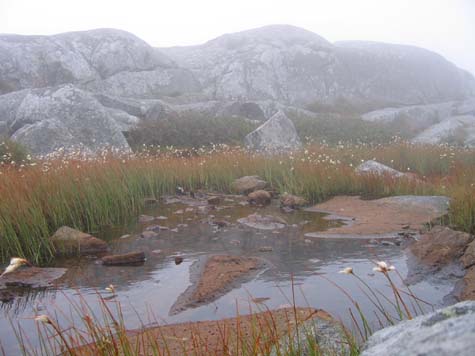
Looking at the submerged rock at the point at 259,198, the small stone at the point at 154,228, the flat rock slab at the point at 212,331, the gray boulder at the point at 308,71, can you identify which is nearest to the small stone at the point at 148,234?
the small stone at the point at 154,228

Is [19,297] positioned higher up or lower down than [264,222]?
higher up

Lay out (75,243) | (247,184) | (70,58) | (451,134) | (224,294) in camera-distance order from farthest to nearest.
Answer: (70,58)
(451,134)
(247,184)
(75,243)
(224,294)

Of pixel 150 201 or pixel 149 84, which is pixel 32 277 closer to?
pixel 150 201

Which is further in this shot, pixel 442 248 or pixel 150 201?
pixel 150 201

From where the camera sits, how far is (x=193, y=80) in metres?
32.4

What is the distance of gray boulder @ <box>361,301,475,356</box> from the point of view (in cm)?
118

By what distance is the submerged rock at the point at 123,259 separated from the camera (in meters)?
5.27

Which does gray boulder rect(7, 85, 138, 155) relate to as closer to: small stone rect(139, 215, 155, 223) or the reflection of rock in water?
small stone rect(139, 215, 155, 223)

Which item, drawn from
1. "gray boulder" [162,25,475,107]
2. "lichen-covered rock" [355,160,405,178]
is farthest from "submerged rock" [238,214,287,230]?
"gray boulder" [162,25,475,107]

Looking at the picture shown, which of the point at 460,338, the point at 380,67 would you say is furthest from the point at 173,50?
the point at 460,338

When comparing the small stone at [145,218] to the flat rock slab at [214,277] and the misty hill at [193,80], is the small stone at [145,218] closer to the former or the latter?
the flat rock slab at [214,277]

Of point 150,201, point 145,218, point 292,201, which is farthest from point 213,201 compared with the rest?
point 145,218

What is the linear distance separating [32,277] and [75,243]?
1019 millimetres

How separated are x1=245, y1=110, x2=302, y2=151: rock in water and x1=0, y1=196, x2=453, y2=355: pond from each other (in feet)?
28.1
